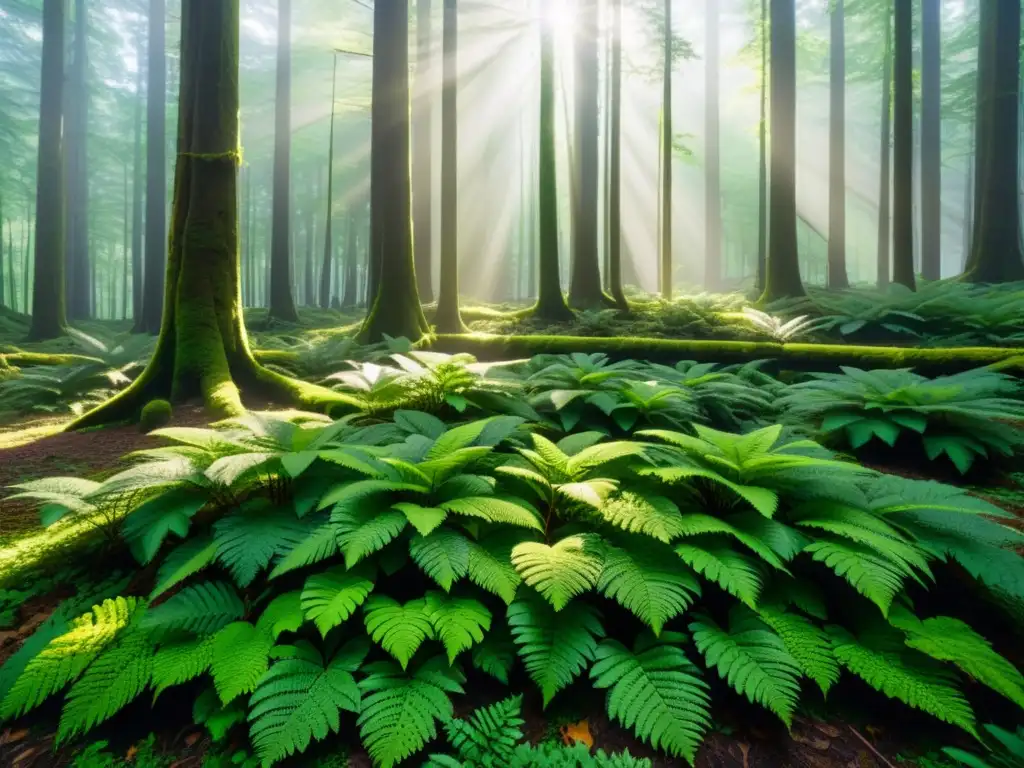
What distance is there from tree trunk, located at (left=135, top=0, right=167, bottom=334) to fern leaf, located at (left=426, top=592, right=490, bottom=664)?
58.3 feet

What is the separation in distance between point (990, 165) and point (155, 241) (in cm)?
2281

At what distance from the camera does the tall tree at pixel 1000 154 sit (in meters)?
12.1

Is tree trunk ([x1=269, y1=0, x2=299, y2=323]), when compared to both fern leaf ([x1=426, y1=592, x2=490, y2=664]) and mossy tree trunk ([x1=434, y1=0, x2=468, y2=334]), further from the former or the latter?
fern leaf ([x1=426, y1=592, x2=490, y2=664])

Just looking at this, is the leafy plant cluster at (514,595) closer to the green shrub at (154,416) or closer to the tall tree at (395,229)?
the green shrub at (154,416)

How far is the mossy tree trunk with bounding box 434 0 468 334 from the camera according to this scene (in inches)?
467

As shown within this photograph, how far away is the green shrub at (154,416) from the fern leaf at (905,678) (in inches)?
232

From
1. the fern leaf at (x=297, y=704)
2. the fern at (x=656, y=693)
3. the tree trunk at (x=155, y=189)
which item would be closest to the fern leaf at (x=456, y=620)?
the fern leaf at (x=297, y=704)

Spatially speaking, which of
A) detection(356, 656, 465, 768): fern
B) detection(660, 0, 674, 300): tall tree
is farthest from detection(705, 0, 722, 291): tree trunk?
detection(356, 656, 465, 768): fern

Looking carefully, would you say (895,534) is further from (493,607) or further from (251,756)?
(251,756)

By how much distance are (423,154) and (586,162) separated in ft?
20.9

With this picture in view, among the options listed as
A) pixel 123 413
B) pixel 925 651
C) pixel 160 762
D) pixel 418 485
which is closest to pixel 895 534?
pixel 925 651

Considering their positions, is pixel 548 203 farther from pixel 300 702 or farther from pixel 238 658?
pixel 300 702

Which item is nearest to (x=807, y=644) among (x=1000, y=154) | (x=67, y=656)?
(x=67, y=656)

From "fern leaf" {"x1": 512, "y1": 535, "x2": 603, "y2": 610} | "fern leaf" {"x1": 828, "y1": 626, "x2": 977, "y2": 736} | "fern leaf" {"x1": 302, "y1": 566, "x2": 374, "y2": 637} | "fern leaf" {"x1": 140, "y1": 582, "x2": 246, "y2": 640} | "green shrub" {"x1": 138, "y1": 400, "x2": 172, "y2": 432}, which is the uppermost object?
"green shrub" {"x1": 138, "y1": 400, "x2": 172, "y2": 432}
